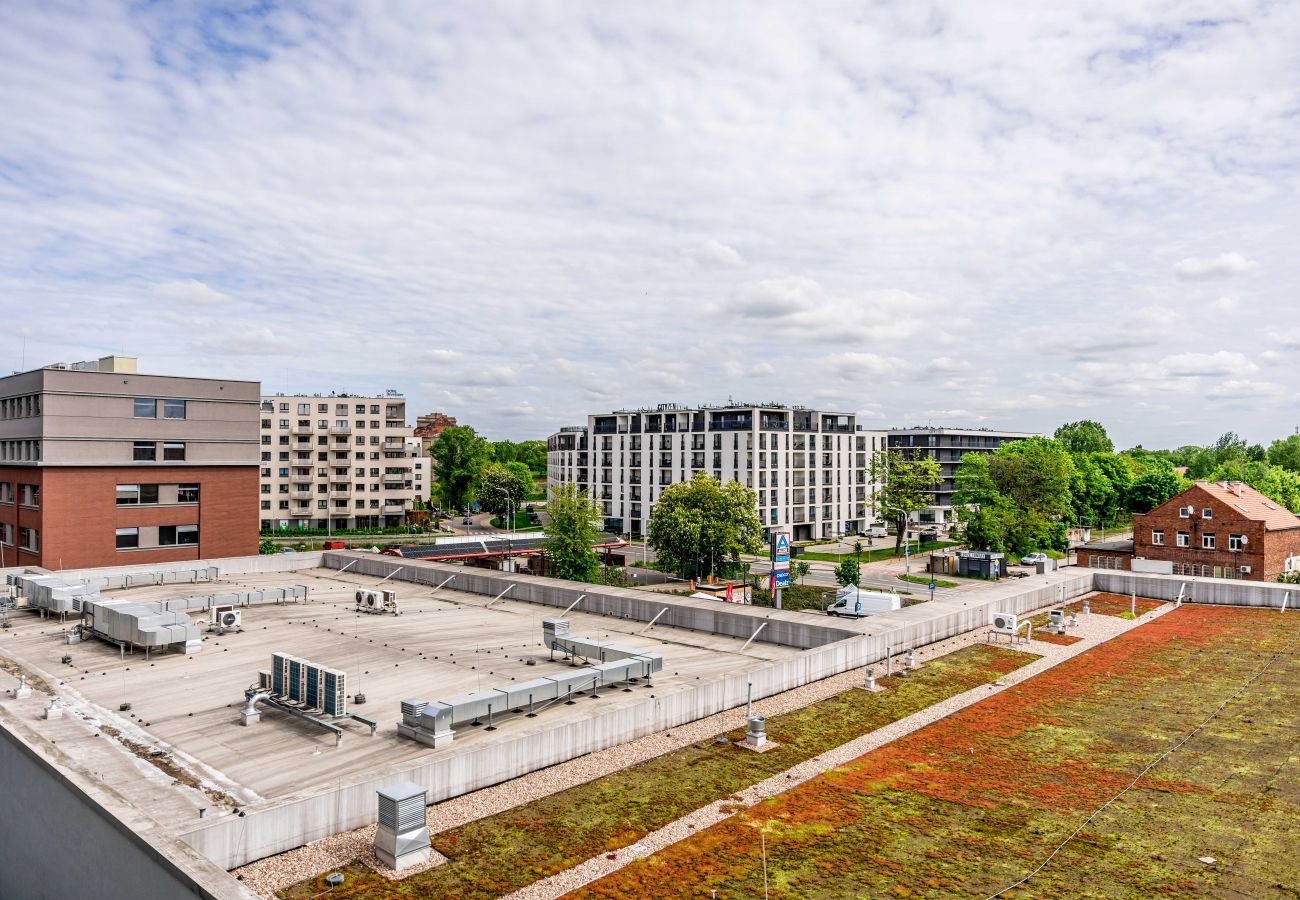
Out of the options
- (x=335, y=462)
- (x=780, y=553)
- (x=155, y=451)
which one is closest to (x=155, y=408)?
(x=155, y=451)

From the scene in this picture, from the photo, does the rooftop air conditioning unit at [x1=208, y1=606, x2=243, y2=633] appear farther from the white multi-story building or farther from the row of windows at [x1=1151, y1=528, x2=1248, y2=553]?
the white multi-story building

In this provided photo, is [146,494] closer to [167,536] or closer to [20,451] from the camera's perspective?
[167,536]

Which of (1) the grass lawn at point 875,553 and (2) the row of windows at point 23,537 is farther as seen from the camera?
(1) the grass lawn at point 875,553

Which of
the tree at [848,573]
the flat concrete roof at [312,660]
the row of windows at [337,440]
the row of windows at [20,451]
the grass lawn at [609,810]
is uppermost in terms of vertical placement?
the row of windows at [337,440]

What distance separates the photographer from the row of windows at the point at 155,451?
4931cm

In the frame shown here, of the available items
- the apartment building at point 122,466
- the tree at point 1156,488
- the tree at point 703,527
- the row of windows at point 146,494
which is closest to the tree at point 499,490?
the tree at point 703,527

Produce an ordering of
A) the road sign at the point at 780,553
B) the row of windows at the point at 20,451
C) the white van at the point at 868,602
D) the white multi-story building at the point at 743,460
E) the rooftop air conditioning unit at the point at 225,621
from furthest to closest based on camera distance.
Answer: the white multi-story building at the point at 743,460
the row of windows at the point at 20,451
the road sign at the point at 780,553
the white van at the point at 868,602
the rooftop air conditioning unit at the point at 225,621

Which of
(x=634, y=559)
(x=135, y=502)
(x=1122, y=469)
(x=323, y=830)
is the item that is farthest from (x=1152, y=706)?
(x=1122, y=469)

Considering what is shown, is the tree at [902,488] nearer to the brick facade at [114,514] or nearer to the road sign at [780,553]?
the road sign at [780,553]

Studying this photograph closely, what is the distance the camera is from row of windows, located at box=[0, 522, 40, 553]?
48094mm

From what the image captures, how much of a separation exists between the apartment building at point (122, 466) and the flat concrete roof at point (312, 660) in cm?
1013

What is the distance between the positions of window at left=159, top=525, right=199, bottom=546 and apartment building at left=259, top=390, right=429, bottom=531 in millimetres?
63358

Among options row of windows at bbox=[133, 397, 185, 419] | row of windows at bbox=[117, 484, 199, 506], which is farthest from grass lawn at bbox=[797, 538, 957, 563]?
row of windows at bbox=[133, 397, 185, 419]

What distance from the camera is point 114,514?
48562mm
